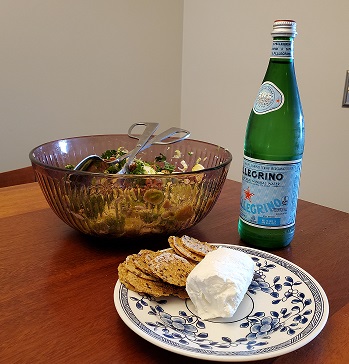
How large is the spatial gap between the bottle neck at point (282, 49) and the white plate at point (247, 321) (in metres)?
0.37

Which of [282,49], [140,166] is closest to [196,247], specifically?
[140,166]

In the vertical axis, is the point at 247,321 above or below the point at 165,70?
below

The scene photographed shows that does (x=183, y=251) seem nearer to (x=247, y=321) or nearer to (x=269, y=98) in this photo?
(x=247, y=321)

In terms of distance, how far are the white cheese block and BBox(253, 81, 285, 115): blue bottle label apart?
339 mm

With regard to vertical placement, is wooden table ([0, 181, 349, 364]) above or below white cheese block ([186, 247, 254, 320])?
below

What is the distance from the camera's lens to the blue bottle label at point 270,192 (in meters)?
0.72

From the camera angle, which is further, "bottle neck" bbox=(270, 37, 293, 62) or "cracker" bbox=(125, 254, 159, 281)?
"bottle neck" bbox=(270, 37, 293, 62)

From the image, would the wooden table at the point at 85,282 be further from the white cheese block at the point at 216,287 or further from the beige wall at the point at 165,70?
the beige wall at the point at 165,70

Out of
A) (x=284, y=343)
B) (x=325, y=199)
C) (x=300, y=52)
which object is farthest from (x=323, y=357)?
(x=300, y=52)

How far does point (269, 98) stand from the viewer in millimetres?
764

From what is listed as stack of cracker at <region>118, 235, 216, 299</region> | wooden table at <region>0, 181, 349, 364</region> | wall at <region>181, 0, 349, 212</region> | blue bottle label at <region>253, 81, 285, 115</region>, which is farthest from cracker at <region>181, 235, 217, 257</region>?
wall at <region>181, 0, 349, 212</region>

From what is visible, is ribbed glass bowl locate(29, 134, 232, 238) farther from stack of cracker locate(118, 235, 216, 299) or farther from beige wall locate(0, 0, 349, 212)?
beige wall locate(0, 0, 349, 212)

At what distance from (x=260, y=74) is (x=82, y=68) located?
0.90 meters

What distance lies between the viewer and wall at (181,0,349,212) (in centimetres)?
184
